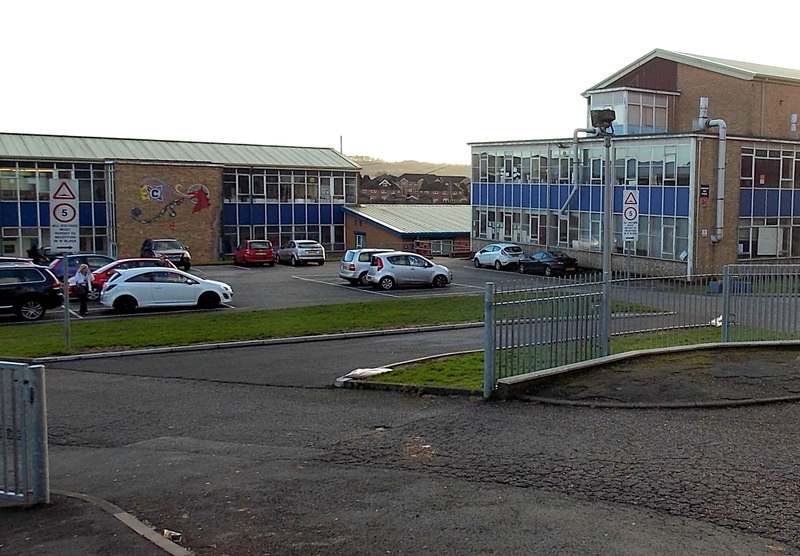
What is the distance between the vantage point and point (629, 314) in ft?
44.7

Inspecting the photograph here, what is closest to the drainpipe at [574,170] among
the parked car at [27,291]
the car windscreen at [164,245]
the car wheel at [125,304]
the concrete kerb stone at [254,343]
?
the car windscreen at [164,245]

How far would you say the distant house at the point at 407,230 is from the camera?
56.6 m

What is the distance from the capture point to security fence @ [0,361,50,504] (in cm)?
688

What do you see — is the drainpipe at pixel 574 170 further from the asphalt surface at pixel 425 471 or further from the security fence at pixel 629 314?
the asphalt surface at pixel 425 471

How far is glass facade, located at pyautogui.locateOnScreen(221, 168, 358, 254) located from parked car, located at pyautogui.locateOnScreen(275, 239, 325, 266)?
35.7 ft

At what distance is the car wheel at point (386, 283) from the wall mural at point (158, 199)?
27.4 metres

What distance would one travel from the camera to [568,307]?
40.0 feet

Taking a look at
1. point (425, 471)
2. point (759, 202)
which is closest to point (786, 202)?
point (759, 202)

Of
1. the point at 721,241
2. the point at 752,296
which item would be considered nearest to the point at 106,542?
the point at 752,296

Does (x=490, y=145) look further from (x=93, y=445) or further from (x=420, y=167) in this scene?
(x=420, y=167)

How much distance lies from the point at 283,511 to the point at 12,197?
170 ft

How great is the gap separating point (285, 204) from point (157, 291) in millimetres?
35306

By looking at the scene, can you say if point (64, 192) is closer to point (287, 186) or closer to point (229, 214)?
point (229, 214)

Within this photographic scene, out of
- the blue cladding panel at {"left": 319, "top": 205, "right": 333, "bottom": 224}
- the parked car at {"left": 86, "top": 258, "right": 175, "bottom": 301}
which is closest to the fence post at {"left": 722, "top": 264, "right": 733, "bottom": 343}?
the parked car at {"left": 86, "top": 258, "right": 175, "bottom": 301}
